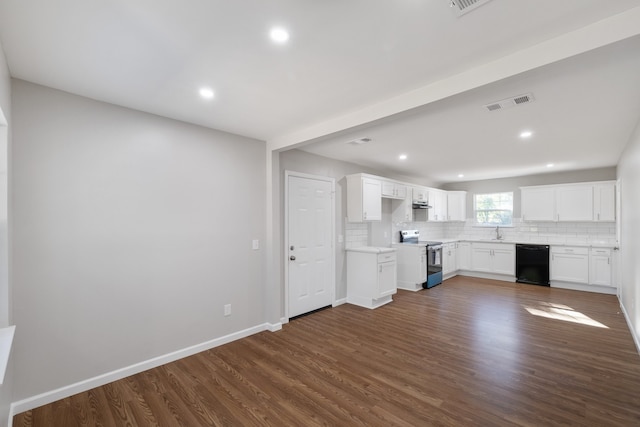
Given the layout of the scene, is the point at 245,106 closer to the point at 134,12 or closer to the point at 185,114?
the point at 185,114

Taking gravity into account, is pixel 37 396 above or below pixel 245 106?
below

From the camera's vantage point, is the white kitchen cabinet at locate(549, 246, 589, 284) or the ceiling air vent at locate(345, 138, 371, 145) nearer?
the ceiling air vent at locate(345, 138, 371, 145)

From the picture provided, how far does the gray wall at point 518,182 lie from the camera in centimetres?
616

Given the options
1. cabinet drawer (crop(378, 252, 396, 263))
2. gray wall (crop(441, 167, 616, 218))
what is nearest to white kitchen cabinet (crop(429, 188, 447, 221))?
gray wall (crop(441, 167, 616, 218))

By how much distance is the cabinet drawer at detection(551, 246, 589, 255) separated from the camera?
5.93 metres

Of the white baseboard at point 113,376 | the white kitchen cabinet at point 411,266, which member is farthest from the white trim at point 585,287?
the white baseboard at point 113,376

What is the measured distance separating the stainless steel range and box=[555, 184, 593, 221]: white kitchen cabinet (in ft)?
8.92

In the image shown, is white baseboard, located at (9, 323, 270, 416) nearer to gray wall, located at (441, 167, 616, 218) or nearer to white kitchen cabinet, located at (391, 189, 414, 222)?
white kitchen cabinet, located at (391, 189, 414, 222)

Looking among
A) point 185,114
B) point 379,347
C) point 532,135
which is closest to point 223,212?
point 185,114

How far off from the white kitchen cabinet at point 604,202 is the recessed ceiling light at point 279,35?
7217 mm

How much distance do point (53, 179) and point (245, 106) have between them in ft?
5.66

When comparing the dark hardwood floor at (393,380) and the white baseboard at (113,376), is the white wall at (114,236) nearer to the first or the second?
the white baseboard at (113,376)

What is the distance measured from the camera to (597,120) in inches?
127

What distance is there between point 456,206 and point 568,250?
97.7 inches
